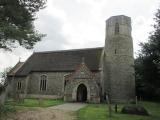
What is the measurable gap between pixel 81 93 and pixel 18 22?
62.6 ft

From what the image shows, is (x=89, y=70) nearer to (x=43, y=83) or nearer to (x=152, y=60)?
(x=43, y=83)

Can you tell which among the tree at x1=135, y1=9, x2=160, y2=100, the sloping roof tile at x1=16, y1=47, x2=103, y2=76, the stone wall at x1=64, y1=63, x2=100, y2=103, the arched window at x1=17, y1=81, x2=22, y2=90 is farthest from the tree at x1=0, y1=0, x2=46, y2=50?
the arched window at x1=17, y1=81, x2=22, y2=90

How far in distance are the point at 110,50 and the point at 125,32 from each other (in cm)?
404

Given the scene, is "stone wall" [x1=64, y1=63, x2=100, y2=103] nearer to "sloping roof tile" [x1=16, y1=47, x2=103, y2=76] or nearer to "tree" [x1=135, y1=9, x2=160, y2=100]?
"sloping roof tile" [x1=16, y1=47, x2=103, y2=76]

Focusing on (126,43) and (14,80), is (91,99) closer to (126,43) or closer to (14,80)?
(126,43)

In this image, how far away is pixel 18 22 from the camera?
Answer: 55.4ft

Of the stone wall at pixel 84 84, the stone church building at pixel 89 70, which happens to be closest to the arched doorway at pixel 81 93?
the stone church building at pixel 89 70

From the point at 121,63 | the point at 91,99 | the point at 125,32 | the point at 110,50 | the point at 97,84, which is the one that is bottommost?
the point at 91,99

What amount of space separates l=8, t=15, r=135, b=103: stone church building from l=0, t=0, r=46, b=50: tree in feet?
49.1

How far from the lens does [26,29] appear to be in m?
17.3

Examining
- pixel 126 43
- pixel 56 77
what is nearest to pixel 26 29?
pixel 56 77

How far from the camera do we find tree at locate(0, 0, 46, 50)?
15.2m

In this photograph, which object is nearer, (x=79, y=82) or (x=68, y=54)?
(x=79, y=82)

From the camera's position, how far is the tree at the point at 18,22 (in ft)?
50.0
